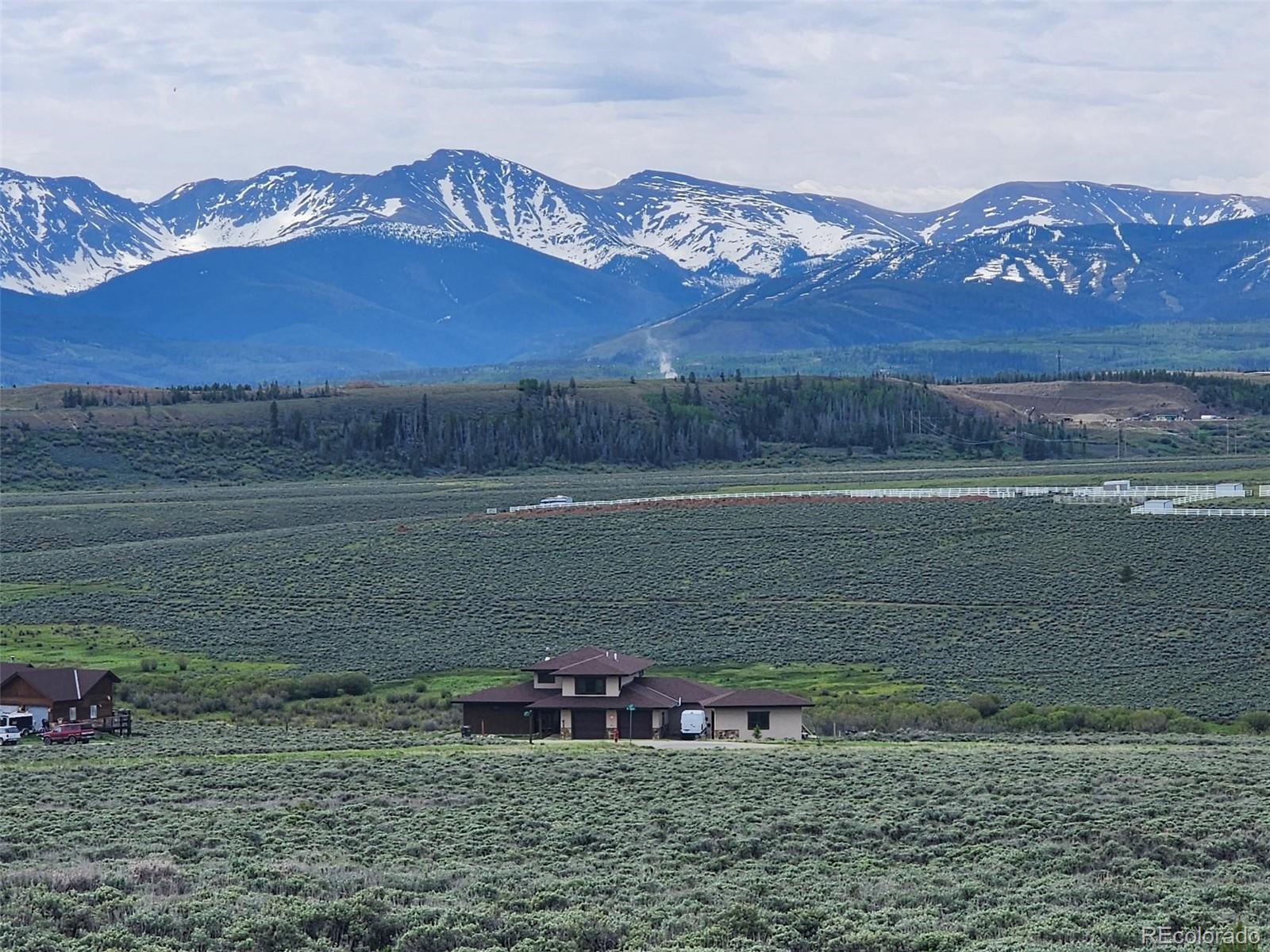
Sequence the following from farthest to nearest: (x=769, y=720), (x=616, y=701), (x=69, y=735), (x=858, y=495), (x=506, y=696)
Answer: (x=858, y=495) → (x=506, y=696) → (x=616, y=701) → (x=769, y=720) → (x=69, y=735)

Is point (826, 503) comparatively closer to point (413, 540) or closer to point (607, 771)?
point (413, 540)

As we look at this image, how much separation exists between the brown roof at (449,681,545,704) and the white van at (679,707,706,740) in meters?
3.60

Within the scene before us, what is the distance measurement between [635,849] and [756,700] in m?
17.5

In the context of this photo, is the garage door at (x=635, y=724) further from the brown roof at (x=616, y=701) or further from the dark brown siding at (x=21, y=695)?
the dark brown siding at (x=21, y=695)

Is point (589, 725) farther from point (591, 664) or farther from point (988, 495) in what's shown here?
point (988, 495)

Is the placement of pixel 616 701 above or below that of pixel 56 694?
below

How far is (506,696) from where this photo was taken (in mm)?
43188

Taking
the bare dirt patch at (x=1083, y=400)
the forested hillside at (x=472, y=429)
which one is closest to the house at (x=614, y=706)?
the forested hillside at (x=472, y=429)

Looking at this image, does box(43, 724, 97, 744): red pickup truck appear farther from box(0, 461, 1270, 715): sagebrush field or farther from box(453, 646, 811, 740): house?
box(0, 461, 1270, 715): sagebrush field

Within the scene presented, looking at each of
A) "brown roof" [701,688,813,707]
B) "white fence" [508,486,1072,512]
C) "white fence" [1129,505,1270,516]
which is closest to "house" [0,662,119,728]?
"brown roof" [701,688,813,707]

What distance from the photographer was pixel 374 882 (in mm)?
21594

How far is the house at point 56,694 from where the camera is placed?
42.3m

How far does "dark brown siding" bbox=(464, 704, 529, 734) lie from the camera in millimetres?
42625

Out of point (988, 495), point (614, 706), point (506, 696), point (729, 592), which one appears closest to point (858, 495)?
point (988, 495)
